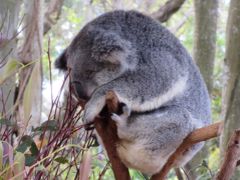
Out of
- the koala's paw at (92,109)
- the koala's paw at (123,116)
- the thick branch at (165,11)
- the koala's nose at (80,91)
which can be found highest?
the koala's nose at (80,91)

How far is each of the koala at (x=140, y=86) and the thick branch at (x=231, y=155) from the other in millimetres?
492

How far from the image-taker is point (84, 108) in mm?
1704

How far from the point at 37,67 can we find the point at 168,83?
61 centimetres

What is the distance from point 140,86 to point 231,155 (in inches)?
23.8

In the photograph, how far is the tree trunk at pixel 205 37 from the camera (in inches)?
123

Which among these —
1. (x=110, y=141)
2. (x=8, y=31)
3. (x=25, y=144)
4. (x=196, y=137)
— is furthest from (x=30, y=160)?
(x=8, y=31)

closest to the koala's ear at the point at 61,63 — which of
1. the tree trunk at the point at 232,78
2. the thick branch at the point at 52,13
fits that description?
the tree trunk at the point at 232,78

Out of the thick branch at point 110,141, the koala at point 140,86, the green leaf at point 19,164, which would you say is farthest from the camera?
the koala at point 140,86

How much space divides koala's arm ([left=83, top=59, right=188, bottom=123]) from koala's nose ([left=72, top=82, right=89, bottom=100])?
6 cm

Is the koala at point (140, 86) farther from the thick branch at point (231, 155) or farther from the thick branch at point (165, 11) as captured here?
the thick branch at point (165, 11)

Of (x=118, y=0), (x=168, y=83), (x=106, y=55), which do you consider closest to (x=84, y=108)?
(x=106, y=55)

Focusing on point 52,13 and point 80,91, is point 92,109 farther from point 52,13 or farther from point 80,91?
point 52,13

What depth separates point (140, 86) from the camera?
175 cm

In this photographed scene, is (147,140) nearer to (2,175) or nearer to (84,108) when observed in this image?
(84,108)
